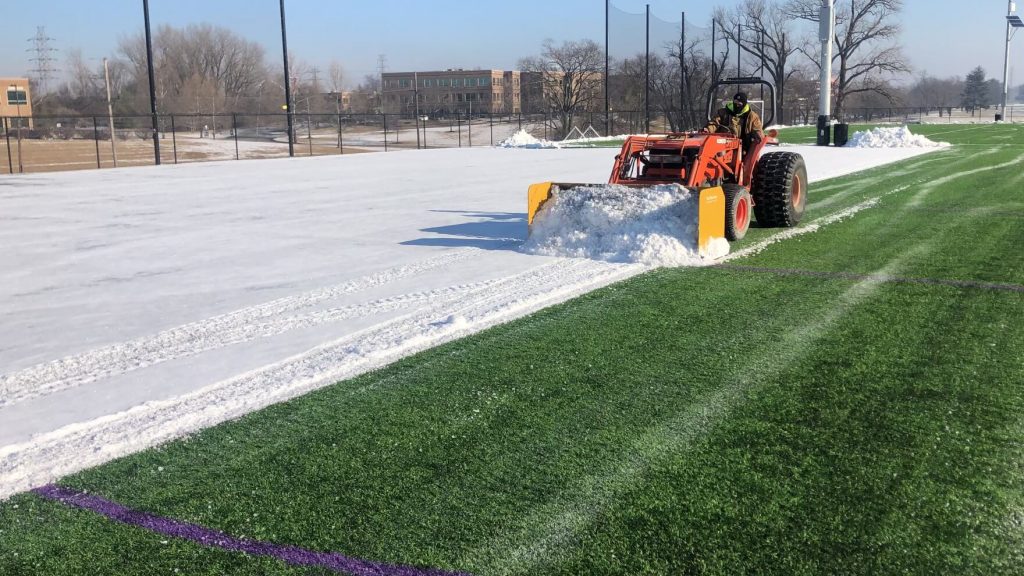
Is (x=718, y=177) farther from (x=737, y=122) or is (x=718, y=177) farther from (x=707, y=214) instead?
(x=707, y=214)

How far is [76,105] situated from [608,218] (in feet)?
261

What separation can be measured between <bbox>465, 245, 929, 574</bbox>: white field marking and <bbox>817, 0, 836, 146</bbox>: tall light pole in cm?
2829

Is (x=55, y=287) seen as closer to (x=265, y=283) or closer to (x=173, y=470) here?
(x=265, y=283)

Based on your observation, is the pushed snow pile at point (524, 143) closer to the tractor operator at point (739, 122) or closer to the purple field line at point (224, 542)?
the tractor operator at point (739, 122)

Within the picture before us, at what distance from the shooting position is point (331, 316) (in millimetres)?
6965

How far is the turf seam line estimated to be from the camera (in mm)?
7500

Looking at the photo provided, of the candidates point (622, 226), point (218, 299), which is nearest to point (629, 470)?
point (218, 299)

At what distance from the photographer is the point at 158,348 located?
6156mm

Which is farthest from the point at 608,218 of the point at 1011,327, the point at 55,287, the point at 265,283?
the point at 55,287

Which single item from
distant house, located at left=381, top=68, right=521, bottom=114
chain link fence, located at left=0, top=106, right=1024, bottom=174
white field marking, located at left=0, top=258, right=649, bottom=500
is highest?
distant house, located at left=381, top=68, right=521, bottom=114

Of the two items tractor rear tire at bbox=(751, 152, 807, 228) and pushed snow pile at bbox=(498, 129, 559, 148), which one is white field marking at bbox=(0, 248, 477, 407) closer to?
tractor rear tire at bbox=(751, 152, 807, 228)

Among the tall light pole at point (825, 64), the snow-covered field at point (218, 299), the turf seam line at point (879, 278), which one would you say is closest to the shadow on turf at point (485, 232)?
the snow-covered field at point (218, 299)

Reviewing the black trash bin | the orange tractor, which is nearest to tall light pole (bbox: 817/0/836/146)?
the black trash bin

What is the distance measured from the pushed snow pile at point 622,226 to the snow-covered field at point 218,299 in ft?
1.03
